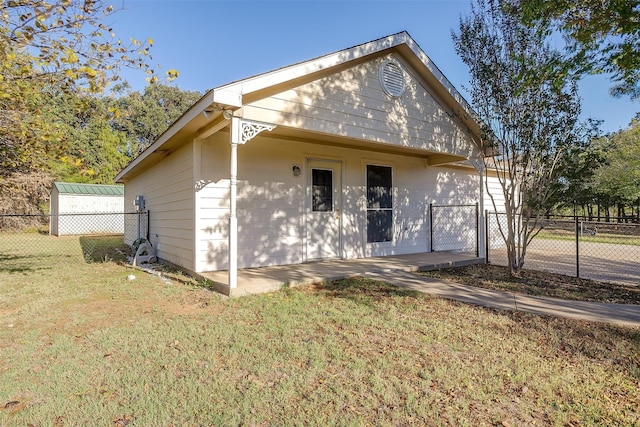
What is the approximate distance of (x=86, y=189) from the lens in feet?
58.7

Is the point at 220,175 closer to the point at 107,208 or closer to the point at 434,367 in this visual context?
the point at 434,367

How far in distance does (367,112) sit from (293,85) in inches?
59.4

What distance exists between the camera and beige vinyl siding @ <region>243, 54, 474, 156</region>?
5133 millimetres

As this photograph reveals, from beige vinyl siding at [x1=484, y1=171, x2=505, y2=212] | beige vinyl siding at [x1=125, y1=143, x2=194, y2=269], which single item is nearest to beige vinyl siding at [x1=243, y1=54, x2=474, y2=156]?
beige vinyl siding at [x1=125, y1=143, x2=194, y2=269]

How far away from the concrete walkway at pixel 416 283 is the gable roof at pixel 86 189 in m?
16.2

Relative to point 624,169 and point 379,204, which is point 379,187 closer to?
point 379,204

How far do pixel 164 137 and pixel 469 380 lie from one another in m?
6.16

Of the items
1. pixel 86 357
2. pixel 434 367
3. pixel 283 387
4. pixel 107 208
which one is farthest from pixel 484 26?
pixel 107 208

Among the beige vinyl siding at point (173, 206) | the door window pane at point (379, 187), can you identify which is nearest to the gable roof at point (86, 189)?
the beige vinyl siding at point (173, 206)

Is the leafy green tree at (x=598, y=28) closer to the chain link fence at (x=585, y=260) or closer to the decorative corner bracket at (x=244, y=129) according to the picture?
the chain link fence at (x=585, y=260)

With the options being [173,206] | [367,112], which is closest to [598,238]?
[367,112]

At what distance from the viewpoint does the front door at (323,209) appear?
22.5ft

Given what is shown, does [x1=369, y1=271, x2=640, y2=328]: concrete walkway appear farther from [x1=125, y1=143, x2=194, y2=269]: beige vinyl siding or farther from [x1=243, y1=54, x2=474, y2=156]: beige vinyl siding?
[x1=125, y1=143, x2=194, y2=269]: beige vinyl siding

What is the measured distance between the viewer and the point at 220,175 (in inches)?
230
